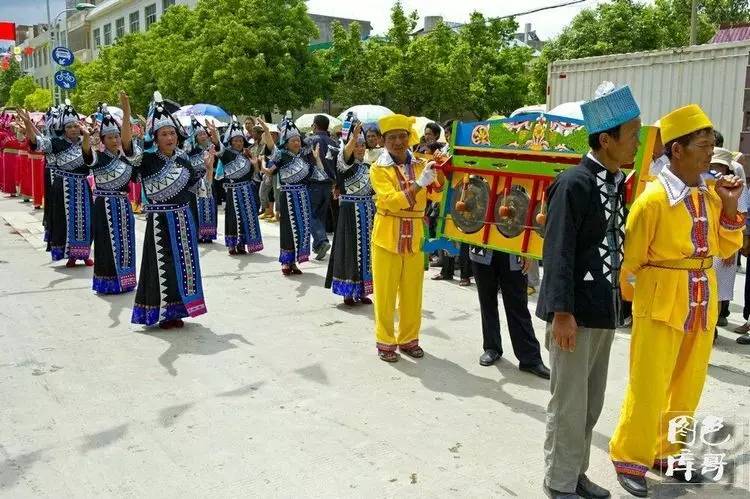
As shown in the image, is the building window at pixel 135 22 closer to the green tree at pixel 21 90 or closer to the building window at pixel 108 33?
the building window at pixel 108 33

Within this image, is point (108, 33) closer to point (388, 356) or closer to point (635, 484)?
point (388, 356)

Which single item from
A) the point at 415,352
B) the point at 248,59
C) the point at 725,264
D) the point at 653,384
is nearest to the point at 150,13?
the point at 248,59

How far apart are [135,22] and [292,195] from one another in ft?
Answer: 150

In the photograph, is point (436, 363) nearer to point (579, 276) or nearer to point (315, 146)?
point (579, 276)

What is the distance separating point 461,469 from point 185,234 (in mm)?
3508

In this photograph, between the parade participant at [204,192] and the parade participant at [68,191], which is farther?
the parade participant at [204,192]

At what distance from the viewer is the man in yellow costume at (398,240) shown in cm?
535

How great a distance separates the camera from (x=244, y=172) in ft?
33.1

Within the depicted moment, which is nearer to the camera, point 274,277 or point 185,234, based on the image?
point 185,234

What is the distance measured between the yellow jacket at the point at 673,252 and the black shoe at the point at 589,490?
33.0 inches

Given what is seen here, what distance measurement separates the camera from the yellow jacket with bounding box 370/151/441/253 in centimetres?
534

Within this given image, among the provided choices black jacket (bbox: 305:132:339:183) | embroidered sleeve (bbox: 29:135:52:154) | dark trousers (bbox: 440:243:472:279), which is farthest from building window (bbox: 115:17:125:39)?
dark trousers (bbox: 440:243:472:279)

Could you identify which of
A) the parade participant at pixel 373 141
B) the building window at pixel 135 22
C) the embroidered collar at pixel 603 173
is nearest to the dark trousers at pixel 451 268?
the parade participant at pixel 373 141

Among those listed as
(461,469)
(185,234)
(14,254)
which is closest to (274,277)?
(185,234)
